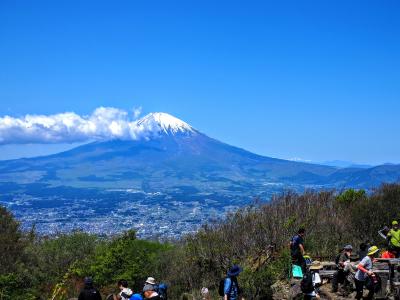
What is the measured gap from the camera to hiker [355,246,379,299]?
480 inches

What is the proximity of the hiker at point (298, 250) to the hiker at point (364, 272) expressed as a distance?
1.62 m

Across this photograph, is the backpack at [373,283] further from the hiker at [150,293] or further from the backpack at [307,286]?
the hiker at [150,293]

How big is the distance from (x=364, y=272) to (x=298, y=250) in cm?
184

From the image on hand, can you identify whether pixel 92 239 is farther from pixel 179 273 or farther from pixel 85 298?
pixel 85 298

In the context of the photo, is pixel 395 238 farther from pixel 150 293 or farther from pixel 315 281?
pixel 150 293

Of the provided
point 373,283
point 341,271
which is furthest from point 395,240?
point 373,283

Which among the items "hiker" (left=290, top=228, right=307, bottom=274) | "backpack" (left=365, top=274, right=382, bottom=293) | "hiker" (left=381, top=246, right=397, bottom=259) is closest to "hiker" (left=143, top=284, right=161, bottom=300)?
"hiker" (left=290, top=228, right=307, bottom=274)

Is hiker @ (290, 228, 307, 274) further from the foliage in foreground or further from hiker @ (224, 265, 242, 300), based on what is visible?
hiker @ (224, 265, 242, 300)

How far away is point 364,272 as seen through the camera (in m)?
12.3

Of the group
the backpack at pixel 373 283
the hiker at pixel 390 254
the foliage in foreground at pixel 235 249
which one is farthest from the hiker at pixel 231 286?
the hiker at pixel 390 254

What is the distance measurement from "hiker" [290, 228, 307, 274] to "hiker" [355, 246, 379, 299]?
1.62m

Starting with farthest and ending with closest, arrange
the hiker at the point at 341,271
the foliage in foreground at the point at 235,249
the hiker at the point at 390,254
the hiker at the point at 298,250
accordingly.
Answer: the foliage in foreground at the point at 235,249, the hiker at the point at 390,254, the hiker at the point at 341,271, the hiker at the point at 298,250

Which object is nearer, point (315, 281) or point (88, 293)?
point (88, 293)

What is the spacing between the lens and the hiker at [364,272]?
1219 cm
